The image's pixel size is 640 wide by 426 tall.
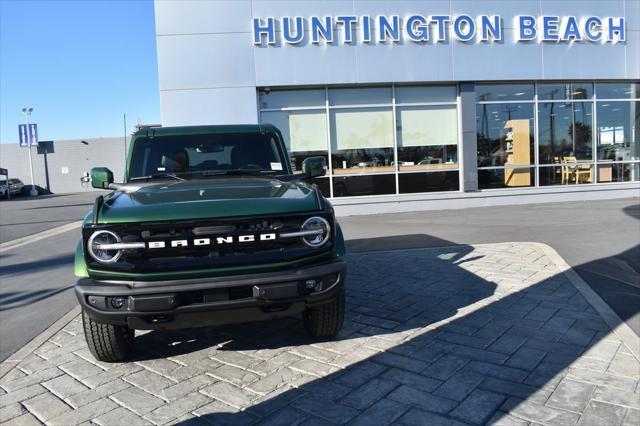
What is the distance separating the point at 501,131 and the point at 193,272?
42.6ft

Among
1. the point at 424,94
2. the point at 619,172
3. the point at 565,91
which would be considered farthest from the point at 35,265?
the point at 619,172

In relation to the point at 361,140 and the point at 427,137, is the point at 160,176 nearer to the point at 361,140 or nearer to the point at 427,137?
the point at 361,140

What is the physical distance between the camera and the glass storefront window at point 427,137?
13789mm

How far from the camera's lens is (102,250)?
328 centimetres

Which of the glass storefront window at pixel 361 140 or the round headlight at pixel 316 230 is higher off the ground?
the glass storefront window at pixel 361 140

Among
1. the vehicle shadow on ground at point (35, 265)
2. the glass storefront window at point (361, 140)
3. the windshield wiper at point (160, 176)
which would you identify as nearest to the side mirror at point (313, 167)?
the windshield wiper at point (160, 176)

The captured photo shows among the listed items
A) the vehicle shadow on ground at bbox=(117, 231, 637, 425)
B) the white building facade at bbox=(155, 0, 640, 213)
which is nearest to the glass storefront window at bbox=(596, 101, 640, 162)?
the white building facade at bbox=(155, 0, 640, 213)

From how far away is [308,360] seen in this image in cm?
389

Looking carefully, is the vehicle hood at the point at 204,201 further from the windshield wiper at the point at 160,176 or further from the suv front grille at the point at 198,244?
the windshield wiper at the point at 160,176

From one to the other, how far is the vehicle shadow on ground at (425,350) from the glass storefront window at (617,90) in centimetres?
1134

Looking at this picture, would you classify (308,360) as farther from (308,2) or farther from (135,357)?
(308,2)

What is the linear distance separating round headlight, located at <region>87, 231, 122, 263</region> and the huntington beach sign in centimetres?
1029

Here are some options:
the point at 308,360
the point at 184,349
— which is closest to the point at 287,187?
the point at 308,360

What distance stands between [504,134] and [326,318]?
39.7 ft
